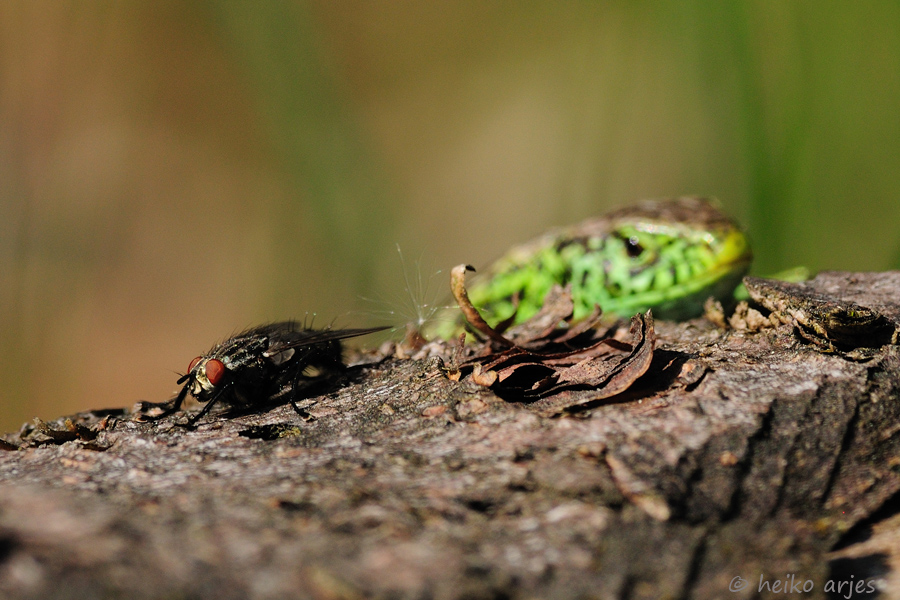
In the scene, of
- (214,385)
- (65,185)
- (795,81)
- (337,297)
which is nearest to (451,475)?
(214,385)

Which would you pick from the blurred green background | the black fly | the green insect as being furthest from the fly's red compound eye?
the green insect

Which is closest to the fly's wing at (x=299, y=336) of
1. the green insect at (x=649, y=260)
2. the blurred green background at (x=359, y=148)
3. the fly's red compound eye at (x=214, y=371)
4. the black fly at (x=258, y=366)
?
the black fly at (x=258, y=366)

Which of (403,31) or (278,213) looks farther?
(403,31)

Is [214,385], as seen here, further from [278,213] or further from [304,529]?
[278,213]

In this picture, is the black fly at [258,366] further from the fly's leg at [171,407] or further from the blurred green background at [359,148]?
the blurred green background at [359,148]

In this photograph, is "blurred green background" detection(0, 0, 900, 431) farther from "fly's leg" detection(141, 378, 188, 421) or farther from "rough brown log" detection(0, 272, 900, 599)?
"rough brown log" detection(0, 272, 900, 599)
